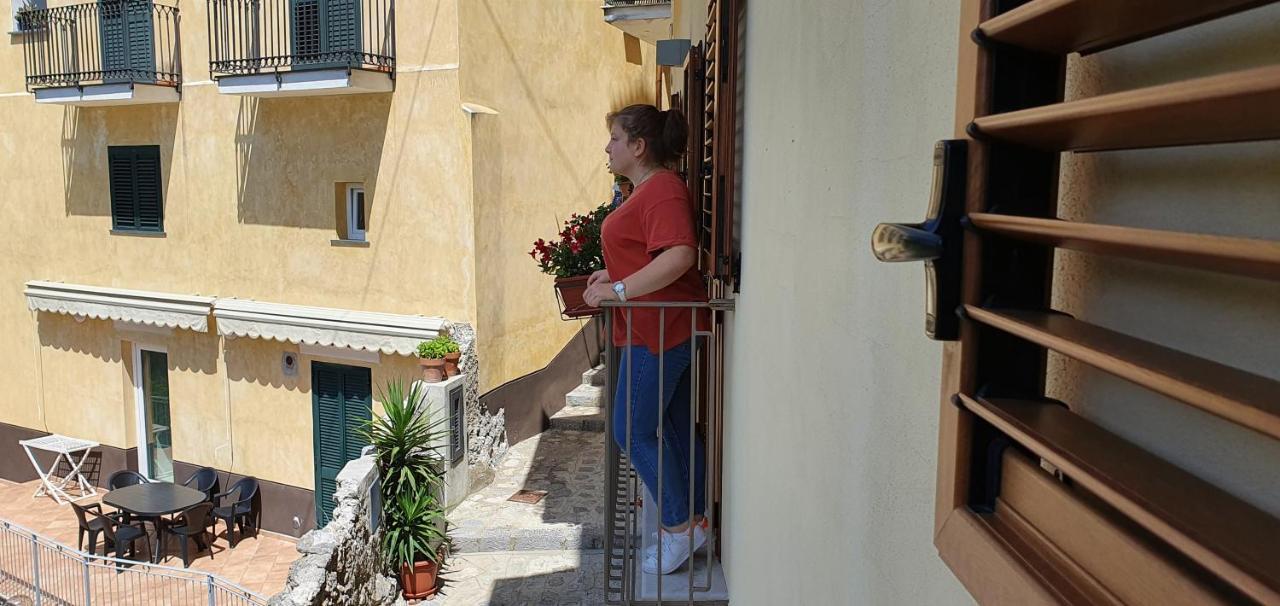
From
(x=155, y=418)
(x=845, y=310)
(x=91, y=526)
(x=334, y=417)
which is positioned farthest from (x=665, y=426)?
(x=155, y=418)

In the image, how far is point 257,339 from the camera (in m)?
12.3

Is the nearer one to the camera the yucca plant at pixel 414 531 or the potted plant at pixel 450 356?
the yucca plant at pixel 414 531

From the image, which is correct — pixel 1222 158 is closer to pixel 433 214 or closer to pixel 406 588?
pixel 406 588

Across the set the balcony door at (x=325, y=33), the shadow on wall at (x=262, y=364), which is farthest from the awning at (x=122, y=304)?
the balcony door at (x=325, y=33)

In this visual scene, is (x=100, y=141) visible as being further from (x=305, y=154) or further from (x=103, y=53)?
(x=305, y=154)

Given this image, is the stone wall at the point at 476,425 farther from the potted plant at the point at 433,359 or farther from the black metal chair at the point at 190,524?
the black metal chair at the point at 190,524

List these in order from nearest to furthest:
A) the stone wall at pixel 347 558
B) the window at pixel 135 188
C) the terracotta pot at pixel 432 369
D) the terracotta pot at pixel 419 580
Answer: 1. the stone wall at pixel 347 558
2. the terracotta pot at pixel 419 580
3. the terracotta pot at pixel 432 369
4. the window at pixel 135 188

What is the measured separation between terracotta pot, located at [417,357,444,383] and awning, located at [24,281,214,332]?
408cm

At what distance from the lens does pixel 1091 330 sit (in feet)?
2.15

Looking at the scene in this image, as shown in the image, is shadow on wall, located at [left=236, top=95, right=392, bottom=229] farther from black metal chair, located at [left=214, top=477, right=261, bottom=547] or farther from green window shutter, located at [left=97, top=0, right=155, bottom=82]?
black metal chair, located at [left=214, top=477, right=261, bottom=547]

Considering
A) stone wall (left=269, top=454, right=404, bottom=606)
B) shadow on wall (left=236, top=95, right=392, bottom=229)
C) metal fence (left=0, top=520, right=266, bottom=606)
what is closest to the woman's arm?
stone wall (left=269, top=454, right=404, bottom=606)

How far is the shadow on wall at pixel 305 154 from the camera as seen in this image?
11.2m

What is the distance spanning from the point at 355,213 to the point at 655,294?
345 inches

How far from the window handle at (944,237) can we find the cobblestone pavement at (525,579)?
6.49 m
